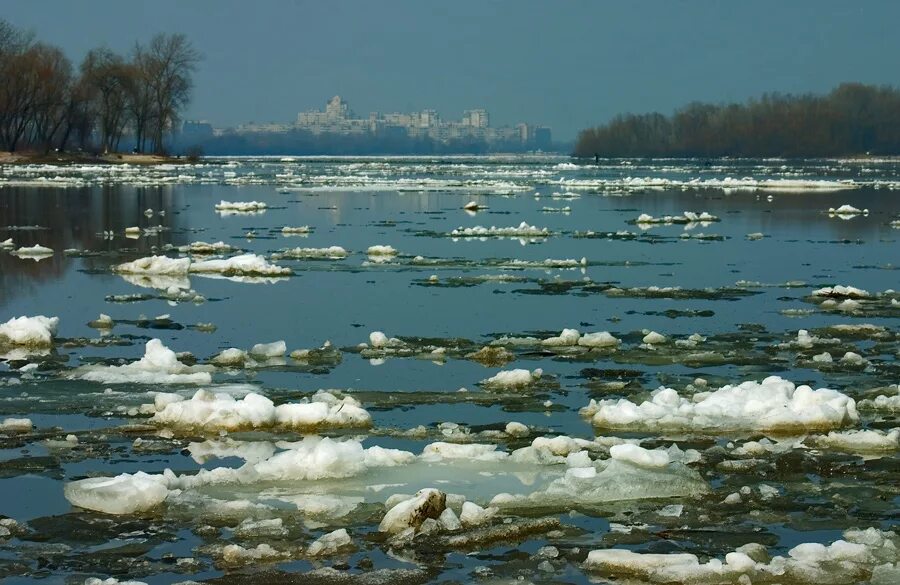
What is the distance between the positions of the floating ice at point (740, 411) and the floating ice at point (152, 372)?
3.40 m

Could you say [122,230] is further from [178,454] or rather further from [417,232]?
[178,454]

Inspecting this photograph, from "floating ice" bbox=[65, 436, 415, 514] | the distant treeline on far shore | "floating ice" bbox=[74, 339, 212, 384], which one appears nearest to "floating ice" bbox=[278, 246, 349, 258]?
"floating ice" bbox=[74, 339, 212, 384]

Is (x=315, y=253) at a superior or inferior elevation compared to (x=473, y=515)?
superior

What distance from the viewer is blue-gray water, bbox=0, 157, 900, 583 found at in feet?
21.7

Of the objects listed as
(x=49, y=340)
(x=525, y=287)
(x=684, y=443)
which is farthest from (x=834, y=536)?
(x=525, y=287)

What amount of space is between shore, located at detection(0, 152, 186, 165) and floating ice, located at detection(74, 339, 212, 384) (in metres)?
81.3

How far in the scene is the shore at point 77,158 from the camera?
304ft

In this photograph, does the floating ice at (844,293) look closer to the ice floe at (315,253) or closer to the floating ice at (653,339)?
the floating ice at (653,339)

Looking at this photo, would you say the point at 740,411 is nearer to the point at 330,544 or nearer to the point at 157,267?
the point at 330,544

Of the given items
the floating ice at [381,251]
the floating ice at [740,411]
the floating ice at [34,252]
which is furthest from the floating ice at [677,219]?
the floating ice at [740,411]

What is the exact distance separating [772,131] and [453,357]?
164 m

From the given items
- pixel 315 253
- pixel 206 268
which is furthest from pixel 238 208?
pixel 206 268

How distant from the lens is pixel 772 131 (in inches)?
6663

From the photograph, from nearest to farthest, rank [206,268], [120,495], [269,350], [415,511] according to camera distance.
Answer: [415,511]
[120,495]
[269,350]
[206,268]
